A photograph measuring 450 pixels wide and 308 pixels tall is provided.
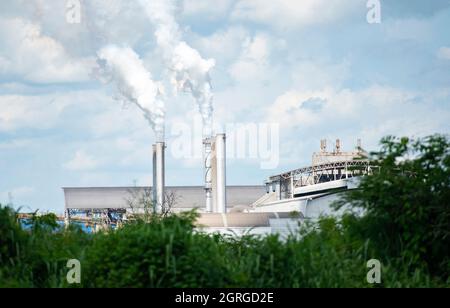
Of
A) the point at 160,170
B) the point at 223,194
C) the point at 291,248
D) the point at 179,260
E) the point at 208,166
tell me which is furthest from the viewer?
the point at 160,170

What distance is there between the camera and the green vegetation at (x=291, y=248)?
11117 mm

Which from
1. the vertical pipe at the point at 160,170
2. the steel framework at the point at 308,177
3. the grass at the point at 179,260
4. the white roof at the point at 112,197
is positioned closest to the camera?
the grass at the point at 179,260

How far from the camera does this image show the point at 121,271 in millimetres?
11023

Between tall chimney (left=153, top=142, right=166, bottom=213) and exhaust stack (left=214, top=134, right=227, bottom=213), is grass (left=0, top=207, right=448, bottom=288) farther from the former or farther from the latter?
tall chimney (left=153, top=142, right=166, bottom=213)

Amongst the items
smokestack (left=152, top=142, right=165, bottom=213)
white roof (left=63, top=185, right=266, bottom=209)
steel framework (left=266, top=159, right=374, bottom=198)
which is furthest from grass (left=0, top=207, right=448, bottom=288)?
white roof (left=63, top=185, right=266, bottom=209)

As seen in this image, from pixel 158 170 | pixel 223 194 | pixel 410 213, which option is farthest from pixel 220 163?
pixel 410 213

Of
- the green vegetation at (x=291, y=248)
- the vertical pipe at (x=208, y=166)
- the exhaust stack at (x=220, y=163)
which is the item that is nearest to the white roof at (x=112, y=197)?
the vertical pipe at (x=208, y=166)

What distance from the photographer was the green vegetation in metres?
11.1

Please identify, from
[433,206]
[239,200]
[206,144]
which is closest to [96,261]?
[433,206]

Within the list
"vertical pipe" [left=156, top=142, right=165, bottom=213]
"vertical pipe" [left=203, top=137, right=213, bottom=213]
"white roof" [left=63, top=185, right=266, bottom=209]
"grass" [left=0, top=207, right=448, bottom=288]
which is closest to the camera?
"grass" [left=0, top=207, right=448, bottom=288]

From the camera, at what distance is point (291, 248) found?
1227cm

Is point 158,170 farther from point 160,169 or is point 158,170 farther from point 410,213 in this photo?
point 410,213

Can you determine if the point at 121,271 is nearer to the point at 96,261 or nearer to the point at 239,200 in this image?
the point at 96,261

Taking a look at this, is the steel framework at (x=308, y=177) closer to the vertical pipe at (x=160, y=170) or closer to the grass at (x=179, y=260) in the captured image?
the vertical pipe at (x=160, y=170)
